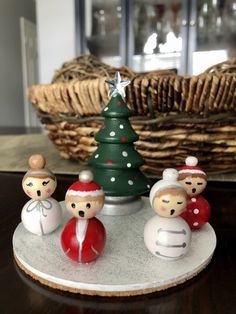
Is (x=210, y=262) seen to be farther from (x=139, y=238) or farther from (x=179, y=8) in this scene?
(x=179, y=8)

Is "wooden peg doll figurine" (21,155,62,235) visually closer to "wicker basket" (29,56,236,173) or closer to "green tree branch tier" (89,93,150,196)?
"green tree branch tier" (89,93,150,196)

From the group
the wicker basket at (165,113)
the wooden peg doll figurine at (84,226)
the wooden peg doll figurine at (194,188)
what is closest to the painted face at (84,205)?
the wooden peg doll figurine at (84,226)

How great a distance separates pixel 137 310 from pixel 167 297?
0.03m

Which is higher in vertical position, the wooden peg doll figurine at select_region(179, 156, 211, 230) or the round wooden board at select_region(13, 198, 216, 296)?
the wooden peg doll figurine at select_region(179, 156, 211, 230)

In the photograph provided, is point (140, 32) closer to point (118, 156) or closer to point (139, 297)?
point (118, 156)

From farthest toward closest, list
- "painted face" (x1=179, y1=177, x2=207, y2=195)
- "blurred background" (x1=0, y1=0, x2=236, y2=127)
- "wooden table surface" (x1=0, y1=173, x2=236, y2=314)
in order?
"blurred background" (x1=0, y1=0, x2=236, y2=127)
"painted face" (x1=179, y1=177, x2=207, y2=195)
"wooden table surface" (x1=0, y1=173, x2=236, y2=314)

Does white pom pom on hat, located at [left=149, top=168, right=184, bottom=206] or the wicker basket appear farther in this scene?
the wicker basket

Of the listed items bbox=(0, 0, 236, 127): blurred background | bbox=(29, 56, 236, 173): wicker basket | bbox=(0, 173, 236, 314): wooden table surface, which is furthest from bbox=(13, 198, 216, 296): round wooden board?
bbox=(0, 0, 236, 127): blurred background

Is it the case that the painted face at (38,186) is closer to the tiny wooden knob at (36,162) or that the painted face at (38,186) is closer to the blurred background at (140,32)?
the tiny wooden knob at (36,162)

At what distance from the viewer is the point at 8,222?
Result: 374mm

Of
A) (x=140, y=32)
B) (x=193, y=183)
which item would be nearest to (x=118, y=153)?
(x=193, y=183)

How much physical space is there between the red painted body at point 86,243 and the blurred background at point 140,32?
205 cm

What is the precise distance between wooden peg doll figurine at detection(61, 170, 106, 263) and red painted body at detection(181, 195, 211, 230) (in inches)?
3.8

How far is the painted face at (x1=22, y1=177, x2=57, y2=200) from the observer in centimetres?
31
